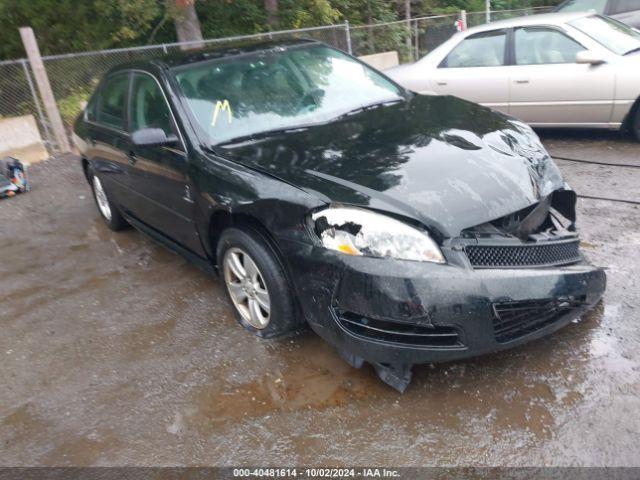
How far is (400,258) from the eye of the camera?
8.49 ft

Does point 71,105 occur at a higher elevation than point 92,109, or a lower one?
lower

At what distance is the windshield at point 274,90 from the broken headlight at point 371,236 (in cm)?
118

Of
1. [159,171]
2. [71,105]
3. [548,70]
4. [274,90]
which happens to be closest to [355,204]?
[274,90]

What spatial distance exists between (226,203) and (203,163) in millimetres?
360

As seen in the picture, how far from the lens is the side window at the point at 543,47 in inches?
247

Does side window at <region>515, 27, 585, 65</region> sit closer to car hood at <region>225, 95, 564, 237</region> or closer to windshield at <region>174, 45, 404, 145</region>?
windshield at <region>174, 45, 404, 145</region>

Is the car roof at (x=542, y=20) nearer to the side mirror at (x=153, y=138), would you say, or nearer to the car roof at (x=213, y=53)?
the car roof at (x=213, y=53)

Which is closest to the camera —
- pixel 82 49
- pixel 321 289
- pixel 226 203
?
pixel 321 289

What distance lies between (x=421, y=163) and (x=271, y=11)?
1305 centimetres

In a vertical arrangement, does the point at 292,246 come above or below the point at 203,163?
below

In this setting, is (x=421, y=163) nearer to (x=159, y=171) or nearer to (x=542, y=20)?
(x=159, y=171)

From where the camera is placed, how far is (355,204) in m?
2.70

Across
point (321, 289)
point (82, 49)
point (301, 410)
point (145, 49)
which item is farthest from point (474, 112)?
point (82, 49)

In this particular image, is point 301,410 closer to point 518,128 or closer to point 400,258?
point 400,258
